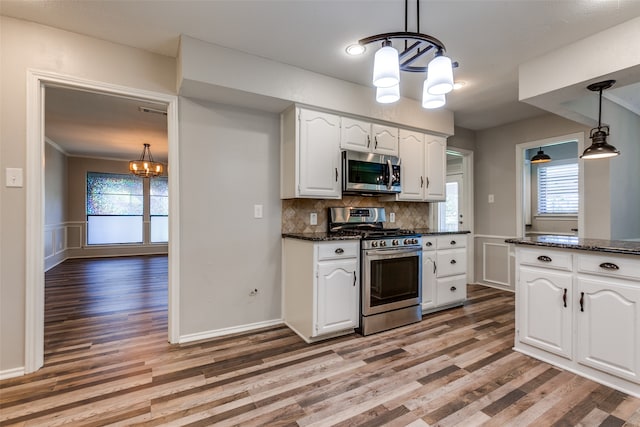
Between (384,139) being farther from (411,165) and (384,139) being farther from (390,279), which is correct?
(390,279)

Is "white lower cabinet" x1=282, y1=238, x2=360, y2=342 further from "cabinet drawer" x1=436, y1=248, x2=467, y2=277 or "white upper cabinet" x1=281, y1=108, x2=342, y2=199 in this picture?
"cabinet drawer" x1=436, y1=248, x2=467, y2=277

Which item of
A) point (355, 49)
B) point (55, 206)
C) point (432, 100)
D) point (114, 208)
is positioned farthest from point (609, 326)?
point (114, 208)

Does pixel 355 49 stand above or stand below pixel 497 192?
above

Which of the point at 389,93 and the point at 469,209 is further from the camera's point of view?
the point at 469,209

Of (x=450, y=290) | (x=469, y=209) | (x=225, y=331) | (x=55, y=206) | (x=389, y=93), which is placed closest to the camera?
(x=389, y=93)

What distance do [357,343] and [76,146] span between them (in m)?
6.94

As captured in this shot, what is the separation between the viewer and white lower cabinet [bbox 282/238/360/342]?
267 centimetres

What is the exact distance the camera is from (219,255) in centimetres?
287

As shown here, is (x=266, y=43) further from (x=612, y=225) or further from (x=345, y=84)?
(x=612, y=225)

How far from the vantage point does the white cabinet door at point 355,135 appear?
3.19 meters

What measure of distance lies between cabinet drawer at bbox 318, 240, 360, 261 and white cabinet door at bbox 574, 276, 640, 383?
1.63 meters

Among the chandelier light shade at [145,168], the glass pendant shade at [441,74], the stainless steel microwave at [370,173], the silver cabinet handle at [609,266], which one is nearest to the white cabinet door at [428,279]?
the stainless steel microwave at [370,173]

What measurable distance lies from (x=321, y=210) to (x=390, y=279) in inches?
40.6

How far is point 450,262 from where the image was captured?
3.57 metres
